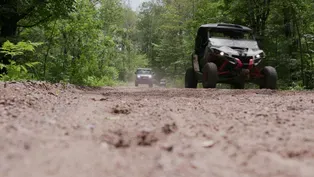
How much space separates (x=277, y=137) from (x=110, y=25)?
2823 cm

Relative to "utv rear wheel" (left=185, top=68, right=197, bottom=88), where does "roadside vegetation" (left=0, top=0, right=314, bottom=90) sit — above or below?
above

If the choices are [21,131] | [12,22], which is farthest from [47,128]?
[12,22]

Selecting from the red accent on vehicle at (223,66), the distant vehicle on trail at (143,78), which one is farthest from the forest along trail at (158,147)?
the distant vehicle on trail at (143,78)

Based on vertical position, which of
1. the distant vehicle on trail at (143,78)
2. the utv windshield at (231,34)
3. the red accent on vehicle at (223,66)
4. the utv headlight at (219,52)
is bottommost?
the distant vehicle on trail at (143,78)

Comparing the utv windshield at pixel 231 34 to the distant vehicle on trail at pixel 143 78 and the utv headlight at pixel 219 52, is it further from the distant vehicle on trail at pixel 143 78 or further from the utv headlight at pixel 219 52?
the distant vehicle on trail at pixel 143 78

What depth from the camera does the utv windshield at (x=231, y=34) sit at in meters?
9.78

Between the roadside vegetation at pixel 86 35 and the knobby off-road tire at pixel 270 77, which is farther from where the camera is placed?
the roadside vegetation at pixel 86 35

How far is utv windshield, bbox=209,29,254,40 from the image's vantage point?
9781mm

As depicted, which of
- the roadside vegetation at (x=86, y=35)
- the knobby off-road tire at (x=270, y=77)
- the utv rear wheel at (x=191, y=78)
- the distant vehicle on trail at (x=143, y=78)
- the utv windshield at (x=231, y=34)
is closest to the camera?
the knobby off-road tire at (x=270, y=77)

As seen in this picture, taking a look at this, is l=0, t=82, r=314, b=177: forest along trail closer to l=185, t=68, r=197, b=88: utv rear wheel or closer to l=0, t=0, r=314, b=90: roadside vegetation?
l=0, t=0, r=314, b=90: roadside vegetation

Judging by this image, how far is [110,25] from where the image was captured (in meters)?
29.0

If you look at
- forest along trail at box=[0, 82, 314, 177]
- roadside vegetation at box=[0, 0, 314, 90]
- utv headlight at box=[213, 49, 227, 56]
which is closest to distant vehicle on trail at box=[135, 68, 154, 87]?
roadside vegetation at box=[0, 0, 314, 90]

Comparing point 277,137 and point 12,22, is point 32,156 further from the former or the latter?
point 12,22

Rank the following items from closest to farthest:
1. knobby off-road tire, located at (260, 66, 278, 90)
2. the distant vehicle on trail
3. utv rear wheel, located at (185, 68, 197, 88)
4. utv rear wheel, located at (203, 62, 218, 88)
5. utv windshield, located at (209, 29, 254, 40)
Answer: utv rear wheel, located at (203, 62, 218, 88)
knobby off-road tire, located at (260, 66, 278, 90)
utv windshield, located at (209, 29, 254, 40)
utv rear wheel, located at (185, 68, 197, 88)
the distant vehicle on trail
